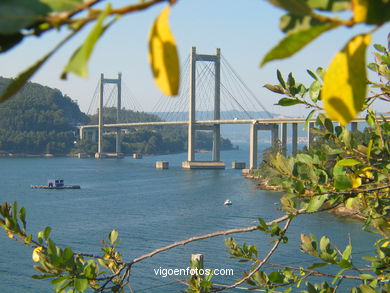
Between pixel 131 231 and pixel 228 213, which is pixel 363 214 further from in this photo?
pixel 228 213

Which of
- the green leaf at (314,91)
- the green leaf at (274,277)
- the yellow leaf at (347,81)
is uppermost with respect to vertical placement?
the green leaf at (314,91)

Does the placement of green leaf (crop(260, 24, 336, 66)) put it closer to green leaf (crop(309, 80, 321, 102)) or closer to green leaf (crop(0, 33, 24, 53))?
green leaf (crop(0, 33, 24, 53))

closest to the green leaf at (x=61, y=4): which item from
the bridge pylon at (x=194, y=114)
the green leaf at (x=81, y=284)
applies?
the green leaf at (x=81, y=284)

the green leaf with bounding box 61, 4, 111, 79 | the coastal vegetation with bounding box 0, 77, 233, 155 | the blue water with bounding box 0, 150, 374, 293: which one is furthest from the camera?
the coastal vegetation with bounding box 0, 77, 233, 155

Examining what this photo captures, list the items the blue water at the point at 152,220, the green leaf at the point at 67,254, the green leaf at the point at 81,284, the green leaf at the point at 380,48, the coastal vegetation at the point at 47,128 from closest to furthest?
the green leaf at the point at 81,284 → the green leaf at the point at 67,254 → the green leaf at the point at 380,48 → the blue water at the point at 152,220 → the coastal vegetation at the point at 47,128

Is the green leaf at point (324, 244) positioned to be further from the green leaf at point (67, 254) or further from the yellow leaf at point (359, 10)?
the yellow leaf at point (359, 10)

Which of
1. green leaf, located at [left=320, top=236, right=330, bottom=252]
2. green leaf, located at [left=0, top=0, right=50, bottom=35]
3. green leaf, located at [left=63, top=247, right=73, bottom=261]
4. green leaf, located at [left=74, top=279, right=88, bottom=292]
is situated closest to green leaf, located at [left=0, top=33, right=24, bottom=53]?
green leaf, located at [left=0, top=0, right=50, bottom=35]

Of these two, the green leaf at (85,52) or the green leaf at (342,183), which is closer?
the green leaf at (85,52)
